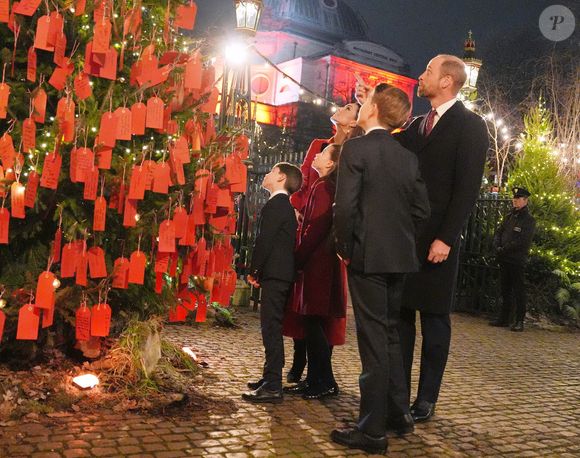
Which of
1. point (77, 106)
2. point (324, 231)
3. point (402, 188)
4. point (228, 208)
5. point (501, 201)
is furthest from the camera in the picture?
point (501, 201)

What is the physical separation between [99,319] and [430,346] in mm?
2158

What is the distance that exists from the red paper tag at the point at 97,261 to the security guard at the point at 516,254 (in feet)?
22.8

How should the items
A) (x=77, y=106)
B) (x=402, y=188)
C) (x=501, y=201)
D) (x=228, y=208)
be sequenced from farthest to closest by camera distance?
(x=501, y=201) < (x=228, y=208) < (x=77, y=106) < (x=402, y=188)

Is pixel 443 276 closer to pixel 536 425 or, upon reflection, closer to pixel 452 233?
pixel 452 233

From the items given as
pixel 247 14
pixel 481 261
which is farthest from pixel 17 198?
pixel 481 261

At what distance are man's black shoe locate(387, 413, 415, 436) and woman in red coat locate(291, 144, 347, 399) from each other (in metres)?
0.82

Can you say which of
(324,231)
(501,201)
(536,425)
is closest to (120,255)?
(324,231)

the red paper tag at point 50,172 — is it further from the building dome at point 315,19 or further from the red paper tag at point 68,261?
the building dome at point 315,19

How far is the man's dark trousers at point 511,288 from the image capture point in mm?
9484

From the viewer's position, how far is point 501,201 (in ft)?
35.1

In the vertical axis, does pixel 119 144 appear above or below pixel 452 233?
above

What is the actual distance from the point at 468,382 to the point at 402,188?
8.81 feet

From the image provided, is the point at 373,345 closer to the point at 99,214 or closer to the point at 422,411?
the point at 422,411

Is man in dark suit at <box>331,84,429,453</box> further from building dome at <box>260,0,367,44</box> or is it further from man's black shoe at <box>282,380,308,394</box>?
building dome at <box>260,0,367,44</box>
